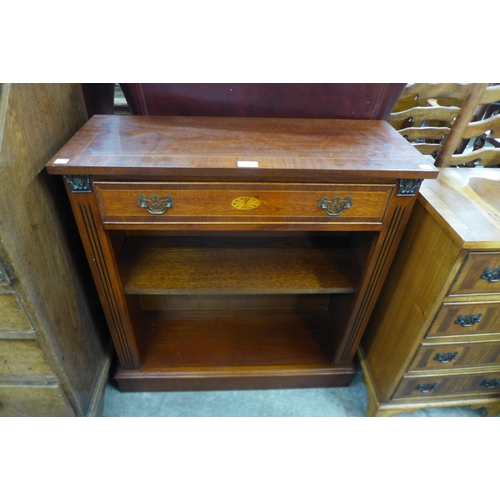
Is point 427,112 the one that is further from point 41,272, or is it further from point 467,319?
point 41,272

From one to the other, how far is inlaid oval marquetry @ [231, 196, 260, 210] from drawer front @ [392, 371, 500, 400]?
0.70 metres

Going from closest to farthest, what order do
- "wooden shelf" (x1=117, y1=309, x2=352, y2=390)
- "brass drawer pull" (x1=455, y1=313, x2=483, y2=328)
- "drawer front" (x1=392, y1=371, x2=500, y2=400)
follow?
1. "brass drawer pull" (x1=455, y1=313, x2=483, y2=328)
2. "drawer front" (x1=392, y1=371, x2=500, y2=400)
3. "wooden shelf" (x1=117, y1=309, x2=352, y2=390)

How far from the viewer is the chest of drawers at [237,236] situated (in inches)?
28.9

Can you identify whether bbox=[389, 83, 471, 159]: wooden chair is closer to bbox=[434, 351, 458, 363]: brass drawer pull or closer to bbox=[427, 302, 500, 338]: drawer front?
bbox=[427, 302, 500, 338]: drawer front

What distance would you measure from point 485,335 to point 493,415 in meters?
0.42

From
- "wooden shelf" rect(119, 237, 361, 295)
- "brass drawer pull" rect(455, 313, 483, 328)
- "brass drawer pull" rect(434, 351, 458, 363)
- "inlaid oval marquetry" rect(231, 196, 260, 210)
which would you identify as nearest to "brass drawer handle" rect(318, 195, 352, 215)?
"inlaid oval marquetry" rect(231, 196, 260, 210)

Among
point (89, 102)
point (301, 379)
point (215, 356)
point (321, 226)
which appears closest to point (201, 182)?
point (321, 226)

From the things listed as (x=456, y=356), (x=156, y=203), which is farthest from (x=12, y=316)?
(x=456, y=356)

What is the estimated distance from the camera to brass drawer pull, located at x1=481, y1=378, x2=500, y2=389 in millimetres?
1055

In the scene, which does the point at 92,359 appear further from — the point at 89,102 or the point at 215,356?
the point at 89,102

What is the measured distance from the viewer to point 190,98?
95 centimetres

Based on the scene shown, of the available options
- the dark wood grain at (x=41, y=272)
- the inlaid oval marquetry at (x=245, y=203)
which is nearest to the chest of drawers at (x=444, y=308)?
the inlaid oval marquetry at (x=245, y=203)

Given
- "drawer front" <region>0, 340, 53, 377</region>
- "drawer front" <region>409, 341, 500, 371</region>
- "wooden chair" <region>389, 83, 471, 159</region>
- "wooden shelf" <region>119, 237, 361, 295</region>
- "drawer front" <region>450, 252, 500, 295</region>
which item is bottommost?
"drawer front" <region>409, 341, 500, 371</region>

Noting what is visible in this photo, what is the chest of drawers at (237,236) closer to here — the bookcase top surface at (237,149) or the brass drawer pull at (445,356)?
the bookcase top surface at (237,149)
